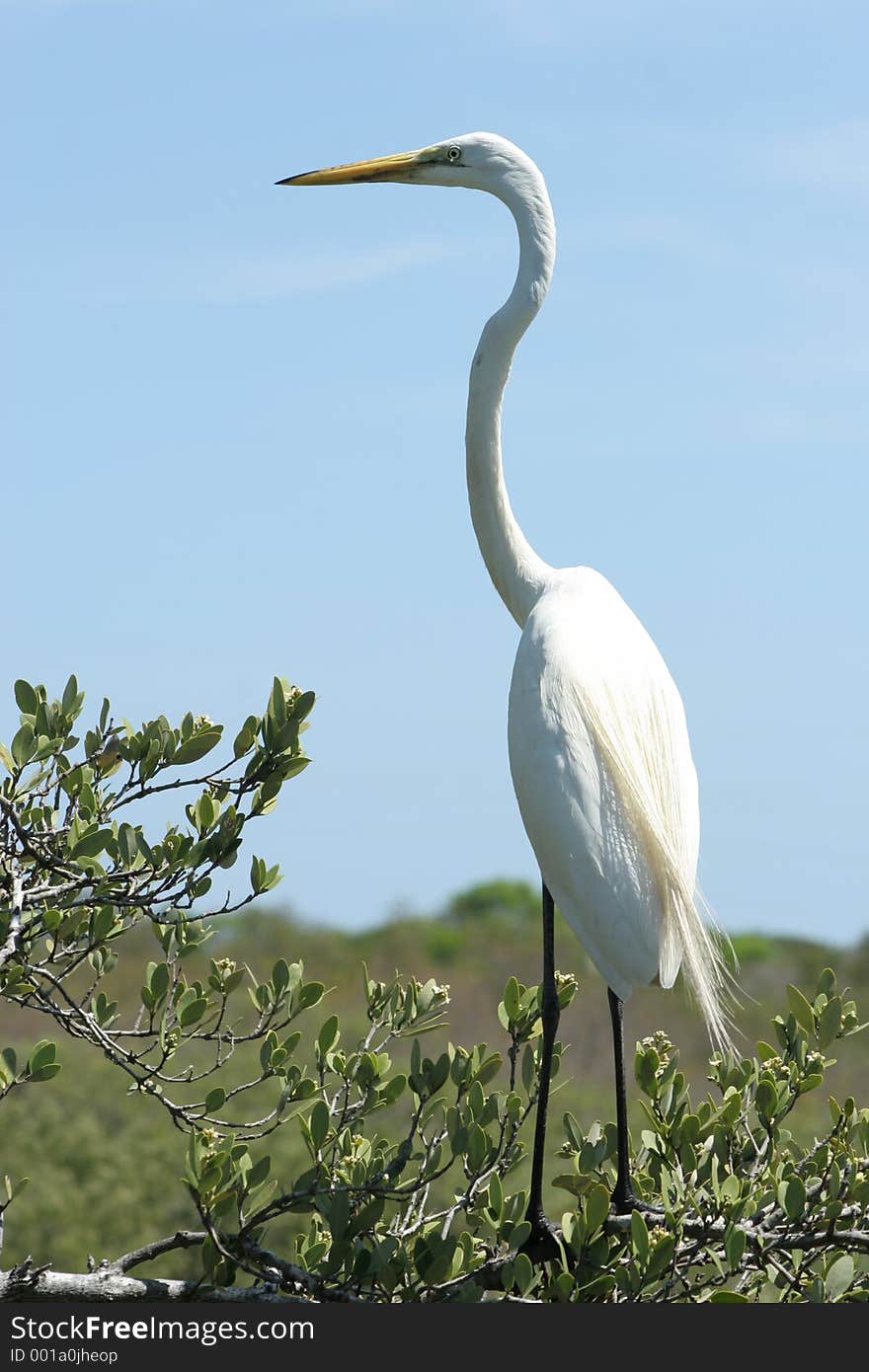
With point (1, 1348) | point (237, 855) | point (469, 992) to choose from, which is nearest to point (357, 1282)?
point (1, 1348)

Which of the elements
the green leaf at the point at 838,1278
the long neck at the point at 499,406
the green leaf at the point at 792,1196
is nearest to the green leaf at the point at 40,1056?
the green leaf at the point at 792,1196

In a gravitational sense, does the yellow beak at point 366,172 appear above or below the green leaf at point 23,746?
above

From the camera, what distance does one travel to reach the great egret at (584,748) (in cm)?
318

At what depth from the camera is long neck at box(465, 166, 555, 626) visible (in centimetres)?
383

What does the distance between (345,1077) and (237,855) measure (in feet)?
1.89

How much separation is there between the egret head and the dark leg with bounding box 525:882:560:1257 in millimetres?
2088

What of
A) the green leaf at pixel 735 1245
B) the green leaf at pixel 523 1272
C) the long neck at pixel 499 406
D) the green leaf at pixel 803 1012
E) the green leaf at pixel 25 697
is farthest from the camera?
the long neck at pixel 499 406

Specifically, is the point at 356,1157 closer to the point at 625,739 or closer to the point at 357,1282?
the point at 357,1282

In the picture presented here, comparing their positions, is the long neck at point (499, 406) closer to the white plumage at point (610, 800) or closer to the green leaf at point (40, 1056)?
the white plumage at point (610, 800)

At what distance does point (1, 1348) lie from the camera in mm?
2627

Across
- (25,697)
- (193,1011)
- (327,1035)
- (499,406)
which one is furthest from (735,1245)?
(499,406)

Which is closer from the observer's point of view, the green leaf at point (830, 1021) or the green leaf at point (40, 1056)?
the green leaf at point (40, 1056)

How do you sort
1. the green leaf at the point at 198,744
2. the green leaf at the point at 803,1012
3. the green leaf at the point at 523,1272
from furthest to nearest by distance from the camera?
the green leaf at the point at 803,1012 < the green leaf at the point at 198,744 < the green leaf at the point at 523,1272

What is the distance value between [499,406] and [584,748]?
44.6 inches
